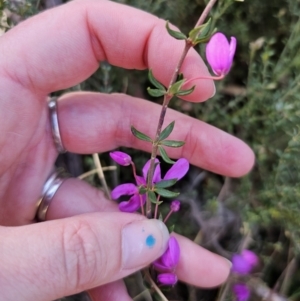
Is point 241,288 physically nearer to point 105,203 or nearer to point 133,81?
point 105,203

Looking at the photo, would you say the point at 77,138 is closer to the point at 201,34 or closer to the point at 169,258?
the point at 169,258

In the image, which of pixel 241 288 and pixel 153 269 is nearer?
pixel 153 269

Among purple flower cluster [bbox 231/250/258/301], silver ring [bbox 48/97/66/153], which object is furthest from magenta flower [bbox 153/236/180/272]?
silver ring [bbox 48/97/66/153]

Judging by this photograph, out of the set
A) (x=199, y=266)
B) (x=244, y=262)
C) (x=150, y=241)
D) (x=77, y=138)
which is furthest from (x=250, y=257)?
(x=77, y=138)

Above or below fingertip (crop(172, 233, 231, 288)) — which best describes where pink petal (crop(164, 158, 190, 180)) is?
above

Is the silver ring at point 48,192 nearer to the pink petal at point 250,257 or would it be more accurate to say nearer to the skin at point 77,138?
Result: the skin at point 77,138

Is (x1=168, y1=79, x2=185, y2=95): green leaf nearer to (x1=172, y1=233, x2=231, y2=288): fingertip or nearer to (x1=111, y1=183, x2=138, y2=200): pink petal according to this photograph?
(x1=111, y1=183, x2=138, y2=200): pink petal

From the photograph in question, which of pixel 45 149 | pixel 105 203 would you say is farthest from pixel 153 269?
pixel 45 149
